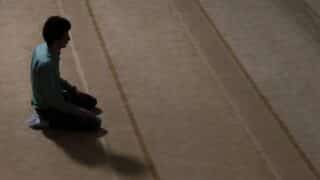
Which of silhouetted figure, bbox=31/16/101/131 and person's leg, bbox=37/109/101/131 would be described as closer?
silhouetted figure, bbox=31/16/101/131

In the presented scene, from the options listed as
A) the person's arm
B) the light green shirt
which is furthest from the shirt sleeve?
the person's arm

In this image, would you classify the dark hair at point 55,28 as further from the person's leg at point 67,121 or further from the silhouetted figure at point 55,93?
the person's leg at point 67,121

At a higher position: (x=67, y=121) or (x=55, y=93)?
(x=55, y=93)

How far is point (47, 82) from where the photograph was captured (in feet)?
7.53

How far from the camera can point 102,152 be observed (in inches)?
92.0

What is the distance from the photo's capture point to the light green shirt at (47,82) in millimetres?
2279

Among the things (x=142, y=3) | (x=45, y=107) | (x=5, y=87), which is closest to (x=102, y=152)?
(x=45, y=107)

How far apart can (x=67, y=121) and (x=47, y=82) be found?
0.19 meters

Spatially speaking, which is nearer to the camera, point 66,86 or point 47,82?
point 47,82

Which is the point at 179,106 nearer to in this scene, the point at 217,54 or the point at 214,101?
the point at 214,101

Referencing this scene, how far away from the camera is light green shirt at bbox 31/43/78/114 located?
2.28 meters

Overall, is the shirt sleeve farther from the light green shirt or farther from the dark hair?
the dark hair

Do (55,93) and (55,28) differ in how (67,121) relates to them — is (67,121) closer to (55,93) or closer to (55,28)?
(55,93)

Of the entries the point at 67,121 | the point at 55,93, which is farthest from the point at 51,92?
the point at 67,121
